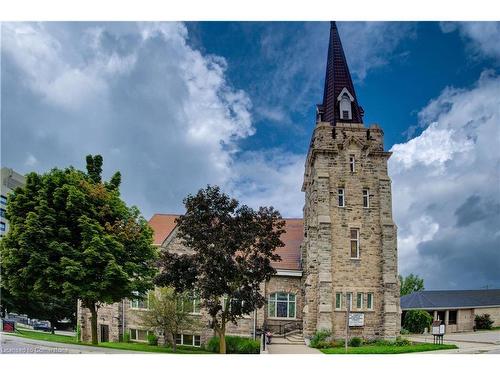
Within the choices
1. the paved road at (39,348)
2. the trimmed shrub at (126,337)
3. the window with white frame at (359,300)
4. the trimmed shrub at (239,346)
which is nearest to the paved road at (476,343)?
the window with white frame at (359,300)

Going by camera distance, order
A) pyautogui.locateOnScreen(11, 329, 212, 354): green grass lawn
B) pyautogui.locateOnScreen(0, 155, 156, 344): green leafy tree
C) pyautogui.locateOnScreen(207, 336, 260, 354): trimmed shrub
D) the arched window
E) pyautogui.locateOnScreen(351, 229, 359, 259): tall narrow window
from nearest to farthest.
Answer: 1. pyautogui.locateOnScreen(0, 155, 156, 344): green leafy tree
2. pyautogui.locateOnScreen(207, 336, 260, 354): trimmed shrub
3. pyautogui.locateOnScreen(11, 329, 212, 354): green grass lawn
4. pyautogui.locateOnScreen(351, 229, 359, 259): tall narrow window
5. the arched window

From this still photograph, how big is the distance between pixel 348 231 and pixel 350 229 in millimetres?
146

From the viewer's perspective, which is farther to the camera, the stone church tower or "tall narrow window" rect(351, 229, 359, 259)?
"tall narrow window" rect(351, 229, 359, 259)

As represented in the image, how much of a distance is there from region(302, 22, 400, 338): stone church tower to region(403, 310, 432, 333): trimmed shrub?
4846 millimetres

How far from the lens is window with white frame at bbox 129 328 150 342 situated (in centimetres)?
2238

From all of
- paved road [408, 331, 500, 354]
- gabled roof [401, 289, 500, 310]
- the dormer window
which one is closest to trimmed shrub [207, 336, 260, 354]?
paved road [408, 331, 500, 354]

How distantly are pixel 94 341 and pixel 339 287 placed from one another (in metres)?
9.62

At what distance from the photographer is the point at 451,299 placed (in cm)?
2592

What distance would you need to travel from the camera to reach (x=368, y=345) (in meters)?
19.6

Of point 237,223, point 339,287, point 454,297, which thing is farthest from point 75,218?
point 454,297

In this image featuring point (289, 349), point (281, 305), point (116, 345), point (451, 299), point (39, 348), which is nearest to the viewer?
point (39, 348)


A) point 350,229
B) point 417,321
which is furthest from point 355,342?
point 417,321

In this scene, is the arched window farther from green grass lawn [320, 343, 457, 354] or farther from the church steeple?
the church steeple

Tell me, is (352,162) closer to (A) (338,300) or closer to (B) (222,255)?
(A) (338,300)
